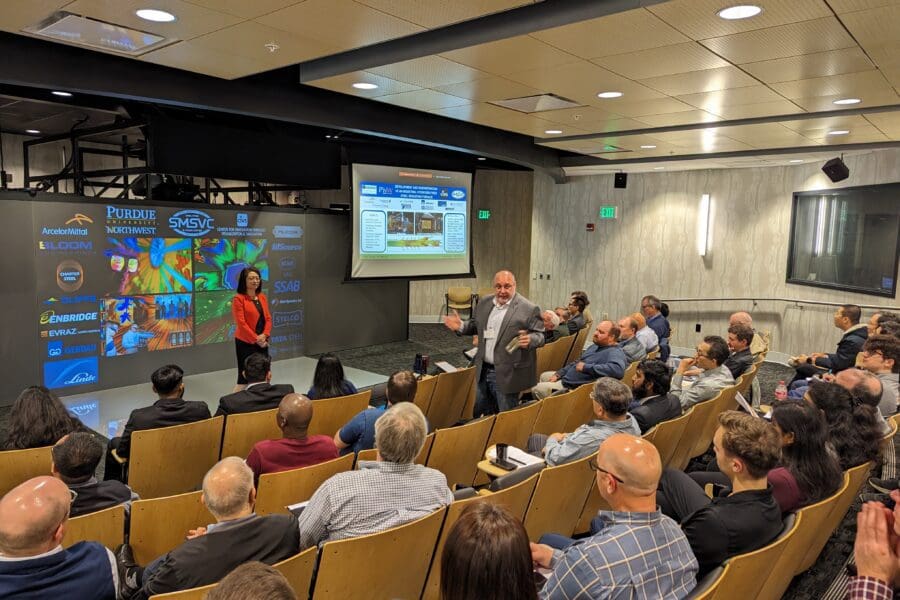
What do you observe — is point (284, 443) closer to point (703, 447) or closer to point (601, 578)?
point (601, 578)

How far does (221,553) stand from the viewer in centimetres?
200

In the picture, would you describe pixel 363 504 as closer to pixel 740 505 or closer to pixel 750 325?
pixel 740 505

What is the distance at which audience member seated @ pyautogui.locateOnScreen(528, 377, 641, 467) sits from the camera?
3.26 metres

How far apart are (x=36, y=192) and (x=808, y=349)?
34.2 feet

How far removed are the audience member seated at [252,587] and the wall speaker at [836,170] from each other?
29.9 ft

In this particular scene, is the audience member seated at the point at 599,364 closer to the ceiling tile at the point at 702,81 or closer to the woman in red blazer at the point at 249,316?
the ceiling tile at the point at 702,81

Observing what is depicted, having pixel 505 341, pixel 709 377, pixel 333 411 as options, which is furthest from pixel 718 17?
pixel 333 411

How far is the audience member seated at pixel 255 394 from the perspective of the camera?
4.27 meters

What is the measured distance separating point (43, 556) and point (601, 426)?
2.53 meters

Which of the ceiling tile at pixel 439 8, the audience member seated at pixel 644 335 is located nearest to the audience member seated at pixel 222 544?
the ceiling tile at pixel 439 8

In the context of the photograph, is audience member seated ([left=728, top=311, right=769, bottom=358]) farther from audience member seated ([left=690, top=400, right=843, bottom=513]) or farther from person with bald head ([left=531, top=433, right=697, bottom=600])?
person with bald head ([left=531, top=433, right=697, bottom=600])

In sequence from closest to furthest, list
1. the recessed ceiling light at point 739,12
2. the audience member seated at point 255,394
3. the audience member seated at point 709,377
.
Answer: the recessed ceiling light at point 739,12 → the audience member seated at point 255,394 → the audience member seated at point 709,377

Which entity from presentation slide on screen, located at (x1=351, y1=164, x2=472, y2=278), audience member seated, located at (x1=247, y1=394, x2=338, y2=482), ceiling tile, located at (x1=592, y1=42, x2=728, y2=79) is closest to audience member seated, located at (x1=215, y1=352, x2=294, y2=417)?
audience member seated, located at (x1=247, y1=394, x2=338, y2=482)

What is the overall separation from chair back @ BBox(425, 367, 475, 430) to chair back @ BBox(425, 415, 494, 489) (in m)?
1.20
